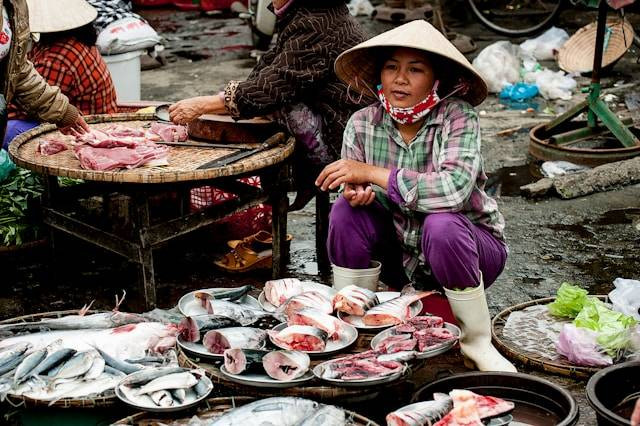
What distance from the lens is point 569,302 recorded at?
443 centimetres

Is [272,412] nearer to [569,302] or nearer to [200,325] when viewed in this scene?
[200,325]

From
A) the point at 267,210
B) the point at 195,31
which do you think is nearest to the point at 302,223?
the point at 267,210

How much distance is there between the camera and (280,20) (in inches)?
193

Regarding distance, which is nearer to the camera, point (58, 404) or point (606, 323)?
point (58, 404)

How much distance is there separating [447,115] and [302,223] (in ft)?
7.88

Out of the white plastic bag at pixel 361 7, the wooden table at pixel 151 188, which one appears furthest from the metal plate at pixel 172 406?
the white plastic bag at pixel 361 7

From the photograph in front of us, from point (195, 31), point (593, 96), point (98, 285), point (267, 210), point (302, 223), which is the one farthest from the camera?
point (195, 31)

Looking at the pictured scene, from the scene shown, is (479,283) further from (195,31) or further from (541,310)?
(195,31)

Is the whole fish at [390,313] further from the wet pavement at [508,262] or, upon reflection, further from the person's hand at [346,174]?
the person's hand at [346,174]

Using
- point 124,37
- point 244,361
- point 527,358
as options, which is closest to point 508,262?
point 527,358

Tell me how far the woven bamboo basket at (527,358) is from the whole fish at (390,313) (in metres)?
0.64

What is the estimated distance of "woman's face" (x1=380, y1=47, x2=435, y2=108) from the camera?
160 inches

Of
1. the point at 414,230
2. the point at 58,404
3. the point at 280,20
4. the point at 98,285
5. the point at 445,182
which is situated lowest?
the point at 98,285

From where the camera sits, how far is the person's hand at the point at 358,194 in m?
4.08
